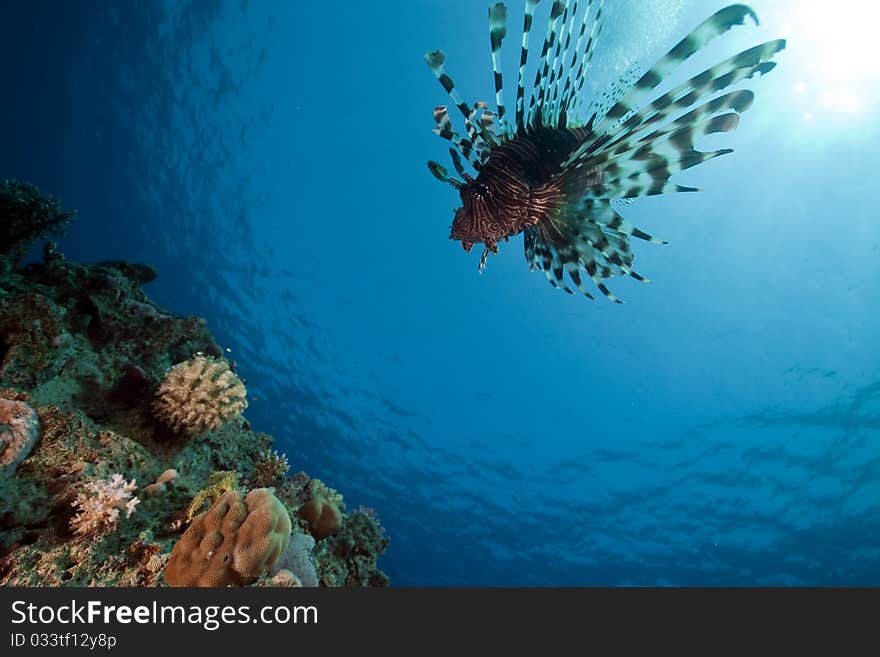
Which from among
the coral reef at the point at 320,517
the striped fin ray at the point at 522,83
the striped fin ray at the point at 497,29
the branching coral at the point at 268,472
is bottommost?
the coral reef at the point at 320,517

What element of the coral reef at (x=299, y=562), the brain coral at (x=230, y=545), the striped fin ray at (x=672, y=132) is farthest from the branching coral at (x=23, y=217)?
the striped fin ray at (x=672, y=132)

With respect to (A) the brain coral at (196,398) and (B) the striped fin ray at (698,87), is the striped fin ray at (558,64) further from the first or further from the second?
(A) the brain coral at (196,398)

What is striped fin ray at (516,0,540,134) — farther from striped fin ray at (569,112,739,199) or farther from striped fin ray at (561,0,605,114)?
striped fin ray at (569,112,739,199)

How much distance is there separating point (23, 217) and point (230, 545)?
4629 millimetres

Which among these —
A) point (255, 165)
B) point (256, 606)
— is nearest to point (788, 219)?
point (256, 606)

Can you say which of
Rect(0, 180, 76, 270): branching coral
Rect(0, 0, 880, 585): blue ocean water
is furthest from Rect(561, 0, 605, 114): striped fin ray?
Rect(0, 0, 880, 585): blue ocean water

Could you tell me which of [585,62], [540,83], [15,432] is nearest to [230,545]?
[15,432]

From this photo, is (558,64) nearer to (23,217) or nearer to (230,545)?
(230,545)

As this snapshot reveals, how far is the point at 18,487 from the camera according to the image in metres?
2.85

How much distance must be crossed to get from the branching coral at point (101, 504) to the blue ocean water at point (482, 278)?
1017 cm

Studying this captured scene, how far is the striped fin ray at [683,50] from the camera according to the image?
2.46 metres

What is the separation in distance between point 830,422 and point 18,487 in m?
25.4

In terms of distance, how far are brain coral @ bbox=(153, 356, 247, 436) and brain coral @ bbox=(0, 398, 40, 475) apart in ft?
2.90

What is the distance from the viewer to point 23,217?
191 inches
